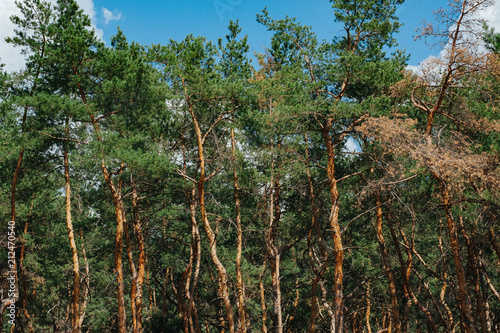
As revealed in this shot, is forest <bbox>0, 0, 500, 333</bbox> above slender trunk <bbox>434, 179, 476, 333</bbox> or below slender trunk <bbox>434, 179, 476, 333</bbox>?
above

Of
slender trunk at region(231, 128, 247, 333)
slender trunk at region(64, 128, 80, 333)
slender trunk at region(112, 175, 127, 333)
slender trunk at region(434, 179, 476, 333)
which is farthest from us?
slender trunk at region(231, 128, 247, 333)

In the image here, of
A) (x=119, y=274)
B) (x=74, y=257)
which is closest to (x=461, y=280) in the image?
(x=119, y=274)

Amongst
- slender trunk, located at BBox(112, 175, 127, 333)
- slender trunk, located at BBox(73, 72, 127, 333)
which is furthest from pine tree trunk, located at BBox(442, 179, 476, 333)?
slender trunk, located at BBox(112, 175, 127, 333)

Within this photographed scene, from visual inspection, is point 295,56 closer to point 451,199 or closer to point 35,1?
point 451,199

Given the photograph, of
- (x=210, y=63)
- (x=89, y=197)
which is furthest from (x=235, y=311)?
(x=210, y=63)

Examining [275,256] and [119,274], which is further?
[275,256]

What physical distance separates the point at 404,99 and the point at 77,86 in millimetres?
10467

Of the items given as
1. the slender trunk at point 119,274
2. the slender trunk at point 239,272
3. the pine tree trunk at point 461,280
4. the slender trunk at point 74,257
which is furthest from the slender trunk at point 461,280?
the slender trunk at point 74,257

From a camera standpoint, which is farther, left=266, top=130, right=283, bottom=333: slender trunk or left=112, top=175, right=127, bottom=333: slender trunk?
left=266, top=130, right=283, bottom=333: slender trunk

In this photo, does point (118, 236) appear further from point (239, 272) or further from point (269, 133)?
point (269, 133)

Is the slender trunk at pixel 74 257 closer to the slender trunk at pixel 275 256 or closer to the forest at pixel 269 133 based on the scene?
the forest at pixel 269 133

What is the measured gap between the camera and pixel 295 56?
14.9 m

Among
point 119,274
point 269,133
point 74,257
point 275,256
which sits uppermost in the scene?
point 269,133

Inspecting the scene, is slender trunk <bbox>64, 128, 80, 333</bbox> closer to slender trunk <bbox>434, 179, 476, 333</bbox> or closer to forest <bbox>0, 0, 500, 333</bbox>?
forest <bbox>0, 0, 500, 333</bbox>
